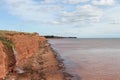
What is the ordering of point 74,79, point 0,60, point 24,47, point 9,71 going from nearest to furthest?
point 0,60 → point 9,71 → point 74,79 → point 24,47

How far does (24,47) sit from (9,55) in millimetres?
10556

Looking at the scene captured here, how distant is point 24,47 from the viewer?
30109mm

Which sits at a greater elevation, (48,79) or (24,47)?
(24,47)

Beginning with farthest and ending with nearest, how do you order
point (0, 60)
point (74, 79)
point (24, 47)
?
1. point (24, 47)
2. point (74, 79)
3. point (0, 60)

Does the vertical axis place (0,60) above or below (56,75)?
above

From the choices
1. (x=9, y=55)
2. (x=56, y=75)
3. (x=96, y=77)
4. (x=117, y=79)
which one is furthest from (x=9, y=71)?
(x=117, y=79)

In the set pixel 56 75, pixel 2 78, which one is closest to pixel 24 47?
pixel 56 75

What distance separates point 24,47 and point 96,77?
1114 cm

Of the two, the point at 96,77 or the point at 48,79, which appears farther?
the point at 96,77

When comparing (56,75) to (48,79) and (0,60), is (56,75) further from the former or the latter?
(0,60)

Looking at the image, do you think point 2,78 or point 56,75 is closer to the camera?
point 2,78

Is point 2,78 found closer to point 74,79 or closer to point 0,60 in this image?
point 0,60

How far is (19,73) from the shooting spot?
832 inches

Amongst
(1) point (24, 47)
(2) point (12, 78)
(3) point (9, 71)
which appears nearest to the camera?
(2) point (12, 78)
